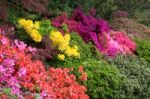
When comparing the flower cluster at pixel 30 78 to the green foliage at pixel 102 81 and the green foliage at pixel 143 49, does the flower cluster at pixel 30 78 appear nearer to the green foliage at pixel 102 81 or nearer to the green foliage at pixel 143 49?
the green foliage at pixel 102 81

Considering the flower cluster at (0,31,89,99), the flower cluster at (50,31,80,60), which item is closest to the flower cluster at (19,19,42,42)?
the flower cluster at (50,31,80,60)

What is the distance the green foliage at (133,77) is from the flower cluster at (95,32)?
464mm

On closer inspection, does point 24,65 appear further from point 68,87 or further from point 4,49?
point 68,87

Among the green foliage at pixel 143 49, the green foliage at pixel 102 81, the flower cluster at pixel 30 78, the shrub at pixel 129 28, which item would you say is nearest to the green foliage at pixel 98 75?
the green foliage at pixel 102 81

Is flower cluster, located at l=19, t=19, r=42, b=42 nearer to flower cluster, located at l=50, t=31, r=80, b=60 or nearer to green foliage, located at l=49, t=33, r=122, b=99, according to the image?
flower cluster, located at l=50, t=31, r=80, b=60

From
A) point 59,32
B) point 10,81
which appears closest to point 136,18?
point 59,32

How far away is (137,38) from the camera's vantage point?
1513cm

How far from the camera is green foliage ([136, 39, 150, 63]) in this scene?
1371cm

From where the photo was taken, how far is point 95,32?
1327 centimetres

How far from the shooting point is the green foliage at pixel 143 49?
13.7 m

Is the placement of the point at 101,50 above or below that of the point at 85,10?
below

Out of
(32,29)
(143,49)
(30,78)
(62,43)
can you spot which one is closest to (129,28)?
(143,49)

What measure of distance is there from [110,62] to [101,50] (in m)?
0.55

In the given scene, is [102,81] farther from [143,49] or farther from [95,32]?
[143,49]
